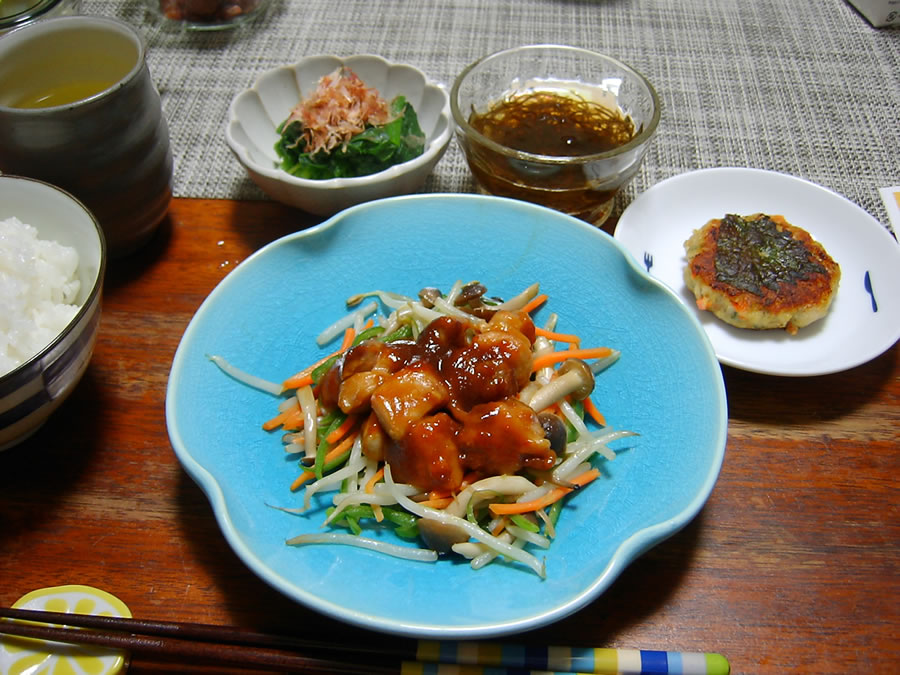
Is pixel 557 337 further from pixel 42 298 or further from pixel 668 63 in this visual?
pixel 668 63

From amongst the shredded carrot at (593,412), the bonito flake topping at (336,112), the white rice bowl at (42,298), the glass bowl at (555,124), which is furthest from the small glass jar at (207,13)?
the shredded carrot at (593,412)

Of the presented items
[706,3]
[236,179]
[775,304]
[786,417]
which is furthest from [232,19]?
[786,417]

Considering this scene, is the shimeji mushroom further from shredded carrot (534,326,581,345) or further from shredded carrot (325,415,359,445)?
shredded carrot (325,415,359,445)

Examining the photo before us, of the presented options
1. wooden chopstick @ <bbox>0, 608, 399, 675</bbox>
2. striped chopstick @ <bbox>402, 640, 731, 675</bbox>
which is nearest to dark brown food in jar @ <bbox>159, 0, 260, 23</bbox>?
wooden chopstick @ <bbox>0, 608, 399, 675</bbox>

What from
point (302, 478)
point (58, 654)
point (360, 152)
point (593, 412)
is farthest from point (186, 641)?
point (360, 152)

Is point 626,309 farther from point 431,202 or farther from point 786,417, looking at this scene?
point 431,202
